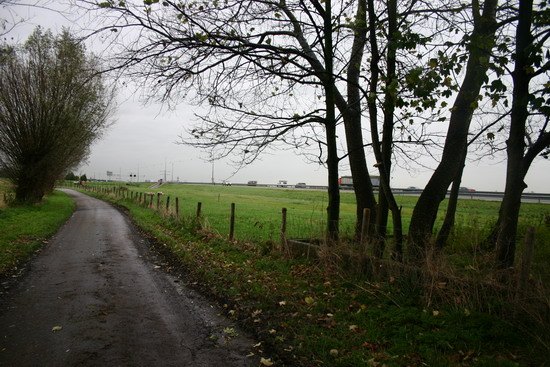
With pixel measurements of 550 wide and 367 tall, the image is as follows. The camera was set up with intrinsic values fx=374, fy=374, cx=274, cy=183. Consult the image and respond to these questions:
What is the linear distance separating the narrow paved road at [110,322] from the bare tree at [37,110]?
20.3 metres

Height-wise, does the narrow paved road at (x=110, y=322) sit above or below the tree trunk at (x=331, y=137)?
below

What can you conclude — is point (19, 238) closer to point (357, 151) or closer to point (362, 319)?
point (357, 151)

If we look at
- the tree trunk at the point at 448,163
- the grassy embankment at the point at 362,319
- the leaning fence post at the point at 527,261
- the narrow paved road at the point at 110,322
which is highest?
the tree trunk at the point at 448,163

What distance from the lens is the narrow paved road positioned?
4.45 metres

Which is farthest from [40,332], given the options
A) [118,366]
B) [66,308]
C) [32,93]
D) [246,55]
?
[32,93]

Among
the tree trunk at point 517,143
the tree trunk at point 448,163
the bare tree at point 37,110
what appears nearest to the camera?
the tree trunk at point 517,143

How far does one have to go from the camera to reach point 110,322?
218 inches

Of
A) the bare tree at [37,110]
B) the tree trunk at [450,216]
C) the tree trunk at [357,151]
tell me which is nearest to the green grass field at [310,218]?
the tree trunk at [450,216]

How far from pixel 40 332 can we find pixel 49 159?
26980 millimetres

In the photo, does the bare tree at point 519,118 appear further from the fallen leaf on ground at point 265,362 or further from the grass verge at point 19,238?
the grass verge at point 19,238

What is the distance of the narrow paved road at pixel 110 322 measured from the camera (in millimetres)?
4449

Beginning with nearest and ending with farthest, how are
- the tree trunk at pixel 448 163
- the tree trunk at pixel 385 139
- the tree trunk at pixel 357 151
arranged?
the tree trunk at pixel 385 139 < the tree trunk at pixel 448 163 < the tree trunk at pixel 357 151

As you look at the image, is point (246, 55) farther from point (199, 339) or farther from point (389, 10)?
point (199, 339)

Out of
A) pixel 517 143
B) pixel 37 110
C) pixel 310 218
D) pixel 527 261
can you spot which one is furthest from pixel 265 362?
pixel 37 110
